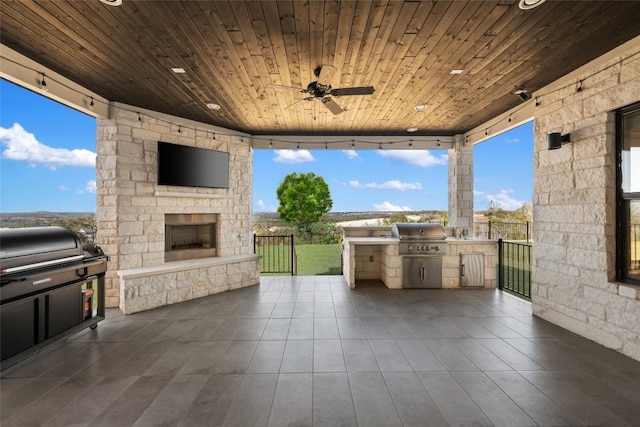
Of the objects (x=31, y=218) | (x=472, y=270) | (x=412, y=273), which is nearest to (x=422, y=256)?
(x=412, y=273)

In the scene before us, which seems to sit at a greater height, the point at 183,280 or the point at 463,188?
the point at 463,188

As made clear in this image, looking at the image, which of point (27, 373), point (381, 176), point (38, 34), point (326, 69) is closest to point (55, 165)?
point (38, 34)

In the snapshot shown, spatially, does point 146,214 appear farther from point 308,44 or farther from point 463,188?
point 463,188

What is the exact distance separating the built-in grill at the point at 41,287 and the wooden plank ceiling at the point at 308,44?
5.97ft

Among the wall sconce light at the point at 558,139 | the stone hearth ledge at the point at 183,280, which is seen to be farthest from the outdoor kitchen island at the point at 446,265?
the wall sconce light at the point at 558,139

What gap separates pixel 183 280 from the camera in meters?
4.48

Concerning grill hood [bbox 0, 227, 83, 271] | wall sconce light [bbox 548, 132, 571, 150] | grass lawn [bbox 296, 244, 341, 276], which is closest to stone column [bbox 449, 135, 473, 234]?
wall sconce light [bbox 548, 132, 571, 150]

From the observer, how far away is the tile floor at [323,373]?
188cm

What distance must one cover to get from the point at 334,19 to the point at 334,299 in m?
3.55

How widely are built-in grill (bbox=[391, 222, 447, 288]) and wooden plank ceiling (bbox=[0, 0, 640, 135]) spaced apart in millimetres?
2203

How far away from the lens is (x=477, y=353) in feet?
8.96

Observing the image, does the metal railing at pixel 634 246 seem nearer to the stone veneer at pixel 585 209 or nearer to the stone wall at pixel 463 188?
the stone veneer at pixel 585 209

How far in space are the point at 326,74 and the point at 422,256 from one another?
134 inches

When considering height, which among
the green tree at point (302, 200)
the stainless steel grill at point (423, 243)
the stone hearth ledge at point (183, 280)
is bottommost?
the stone hearth ledge at point (183, 280)
